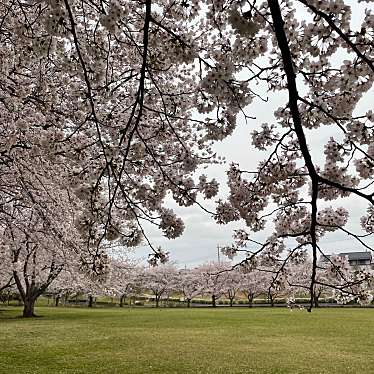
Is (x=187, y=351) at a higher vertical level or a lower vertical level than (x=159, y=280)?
lower

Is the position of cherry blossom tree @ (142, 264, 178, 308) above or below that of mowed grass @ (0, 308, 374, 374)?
above

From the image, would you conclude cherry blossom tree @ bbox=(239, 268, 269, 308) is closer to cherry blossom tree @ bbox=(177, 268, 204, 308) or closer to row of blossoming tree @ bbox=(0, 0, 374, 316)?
cherry blossom tree @ bbox=(177, 268, 204, 308)

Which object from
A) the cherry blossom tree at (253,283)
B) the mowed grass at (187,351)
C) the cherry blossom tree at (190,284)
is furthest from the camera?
the cherry blossom tree at (190,284)

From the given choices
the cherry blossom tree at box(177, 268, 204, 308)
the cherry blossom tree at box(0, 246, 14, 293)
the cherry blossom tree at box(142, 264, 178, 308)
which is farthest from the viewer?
the cherry blossom tree at box(142, 264, 178, 308)

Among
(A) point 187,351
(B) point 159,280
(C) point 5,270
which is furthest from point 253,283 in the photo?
(A) point 187,351

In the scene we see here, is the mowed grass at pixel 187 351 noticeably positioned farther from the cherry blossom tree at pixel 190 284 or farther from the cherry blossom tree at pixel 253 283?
the cherry blossom tree at pixel 190 284

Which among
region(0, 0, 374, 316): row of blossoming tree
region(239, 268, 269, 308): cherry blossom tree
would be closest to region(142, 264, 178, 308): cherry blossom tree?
region(239, 268, 269, 308): cherry blossom tree

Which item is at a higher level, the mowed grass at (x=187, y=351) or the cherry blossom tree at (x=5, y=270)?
the cherry blossom tree at (x=5, y=270)

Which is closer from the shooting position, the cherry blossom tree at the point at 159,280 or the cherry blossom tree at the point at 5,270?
the cherry blossom tree at the point at 5,270

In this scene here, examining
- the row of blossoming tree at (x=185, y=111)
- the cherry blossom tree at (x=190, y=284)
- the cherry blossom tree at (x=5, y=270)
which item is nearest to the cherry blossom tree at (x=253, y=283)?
the cherry blossom tree at (x=190, y=284)

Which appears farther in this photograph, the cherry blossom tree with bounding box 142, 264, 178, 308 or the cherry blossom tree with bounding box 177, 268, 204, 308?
the cherry blossom tree with bounding box 142, 264, 178, 308

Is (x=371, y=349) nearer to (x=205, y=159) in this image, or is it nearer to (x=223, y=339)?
(x=223, y=339)

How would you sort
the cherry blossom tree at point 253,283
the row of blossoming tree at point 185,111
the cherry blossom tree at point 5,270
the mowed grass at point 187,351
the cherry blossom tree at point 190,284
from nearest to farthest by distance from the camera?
the row of blossoming tree at point 185,111 < the mowed grass at point 187,351 < the cherry blossom tree at point 5,270 < the cherry blossom tree at point 253,283 < the cherry blossom tree at point 190,284

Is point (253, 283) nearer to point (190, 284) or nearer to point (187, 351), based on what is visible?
point (190, 284)
